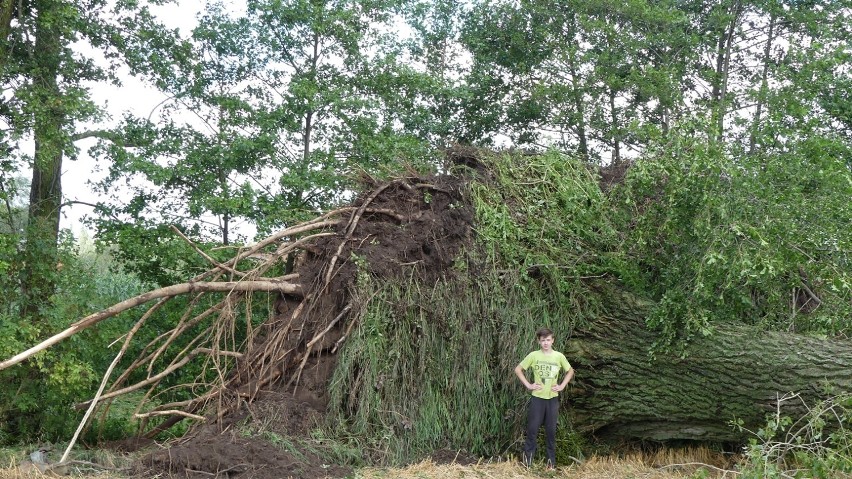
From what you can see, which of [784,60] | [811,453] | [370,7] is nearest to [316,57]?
[370,7]

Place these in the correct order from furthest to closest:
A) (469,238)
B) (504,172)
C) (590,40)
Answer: (590,40) < (504,172) < (469,238)

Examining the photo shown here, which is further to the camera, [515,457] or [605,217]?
[605,217]

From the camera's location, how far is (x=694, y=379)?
7.91m

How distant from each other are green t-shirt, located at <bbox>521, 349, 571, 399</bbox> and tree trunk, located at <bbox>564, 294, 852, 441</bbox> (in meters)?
0.48

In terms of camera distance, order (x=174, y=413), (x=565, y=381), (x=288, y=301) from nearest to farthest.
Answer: (x=565, y=381)
(x=174, y=413)
(x=288, y=301)

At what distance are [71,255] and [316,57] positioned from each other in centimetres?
590

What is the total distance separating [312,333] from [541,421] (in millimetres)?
2399

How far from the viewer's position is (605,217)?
9.23 m

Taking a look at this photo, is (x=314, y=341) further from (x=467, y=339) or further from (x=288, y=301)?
(x=467, y=339)

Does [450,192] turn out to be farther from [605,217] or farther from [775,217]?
[775,217]

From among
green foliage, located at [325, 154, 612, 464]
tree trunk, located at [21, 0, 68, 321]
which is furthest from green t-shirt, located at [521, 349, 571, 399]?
tree trunk, located at [21, 0, 68, 321]

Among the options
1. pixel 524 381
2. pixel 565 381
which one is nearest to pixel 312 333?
pixel 524 381

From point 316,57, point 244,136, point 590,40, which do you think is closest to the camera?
point 244,136

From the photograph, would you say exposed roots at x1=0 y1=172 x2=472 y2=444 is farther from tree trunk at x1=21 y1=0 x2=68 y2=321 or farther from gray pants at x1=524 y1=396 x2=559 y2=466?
tree trunk at x1=21 y1=0 x2=68 y2=321
